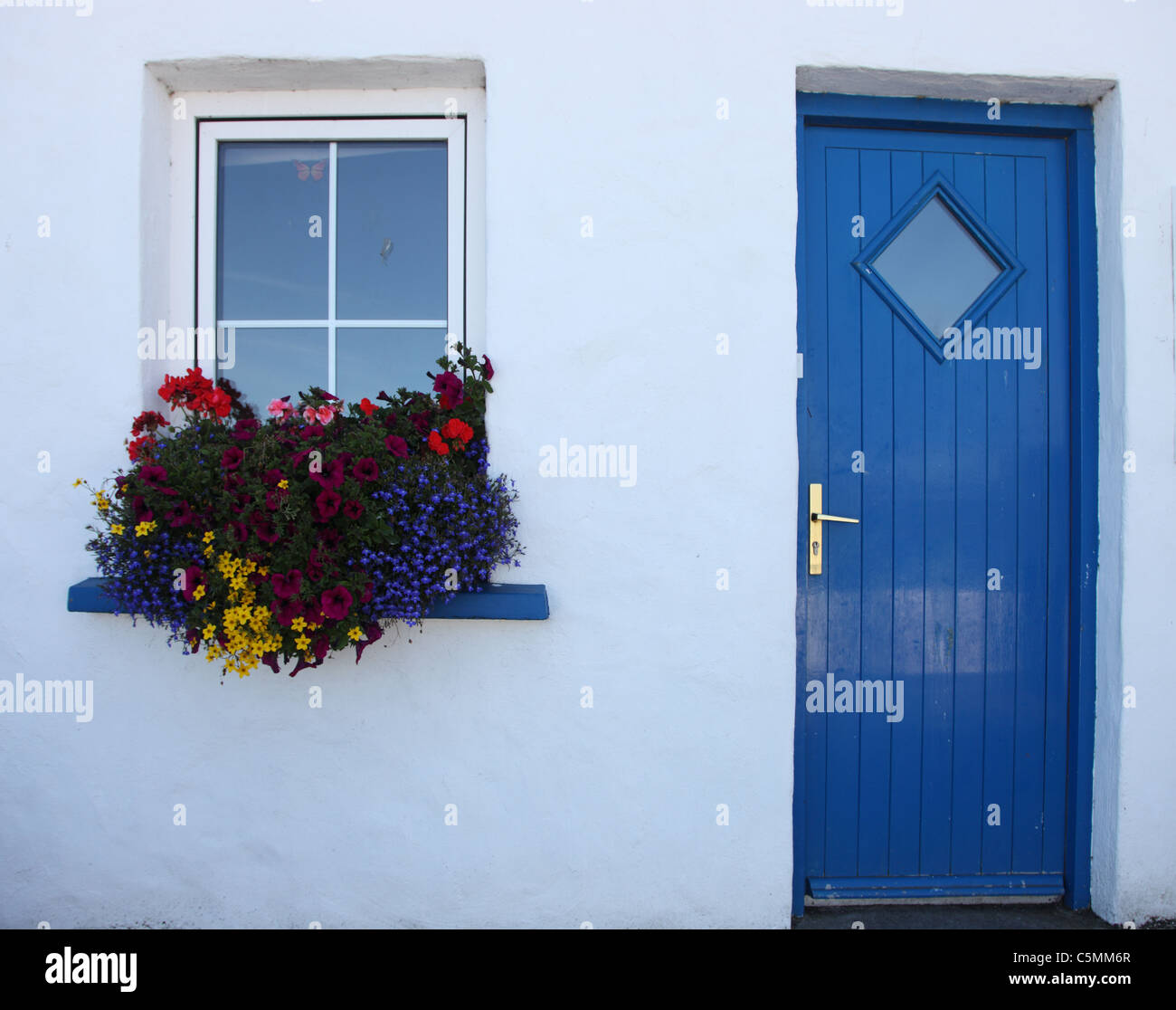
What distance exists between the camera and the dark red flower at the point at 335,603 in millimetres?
2061

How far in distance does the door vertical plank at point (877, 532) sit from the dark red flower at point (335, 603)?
1780mm

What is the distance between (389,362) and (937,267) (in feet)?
6.66

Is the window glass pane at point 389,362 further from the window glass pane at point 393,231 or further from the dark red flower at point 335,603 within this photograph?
the dark red flower at point 335,603

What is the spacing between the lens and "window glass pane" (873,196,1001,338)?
2.68 m

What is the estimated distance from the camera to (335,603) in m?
2.07

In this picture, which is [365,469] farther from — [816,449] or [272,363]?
[816,449]

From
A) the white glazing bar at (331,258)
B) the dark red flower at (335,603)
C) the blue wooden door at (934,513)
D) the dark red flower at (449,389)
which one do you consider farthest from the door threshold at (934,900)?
the white glazing bar at (331,258)

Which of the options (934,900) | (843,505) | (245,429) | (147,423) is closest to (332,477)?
(245,429)

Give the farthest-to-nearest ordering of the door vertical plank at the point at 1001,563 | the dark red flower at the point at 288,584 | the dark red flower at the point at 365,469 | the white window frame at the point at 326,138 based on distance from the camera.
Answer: the door vertical plank at the point at 1001,563
the white window frame at the point at 326,138
the dark red flower at the point at 365,469
the dark red flower at the point at 288,584

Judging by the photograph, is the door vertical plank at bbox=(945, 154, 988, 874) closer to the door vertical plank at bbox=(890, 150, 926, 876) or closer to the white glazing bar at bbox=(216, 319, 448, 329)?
the door vertical plank at bbox=(890, 150, 926, 876)

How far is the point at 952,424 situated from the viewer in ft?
8.72
